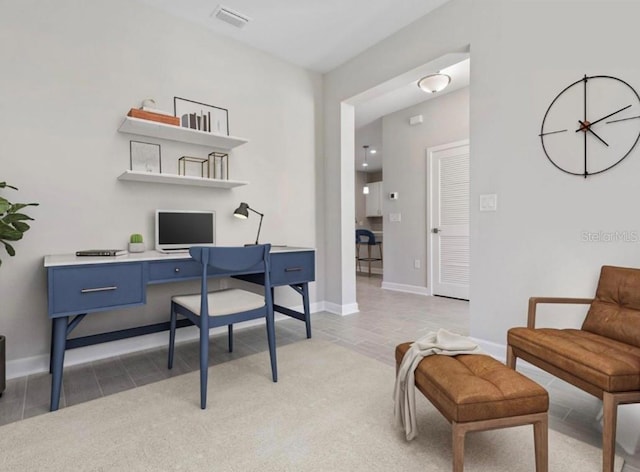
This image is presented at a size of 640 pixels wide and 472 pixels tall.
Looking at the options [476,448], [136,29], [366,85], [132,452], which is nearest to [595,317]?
[476,448]

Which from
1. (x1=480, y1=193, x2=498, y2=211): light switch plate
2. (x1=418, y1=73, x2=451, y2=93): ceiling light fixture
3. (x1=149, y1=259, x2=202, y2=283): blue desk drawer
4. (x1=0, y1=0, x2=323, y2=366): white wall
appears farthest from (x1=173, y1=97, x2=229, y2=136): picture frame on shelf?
(x1=480, y1=193, x2=498, y2=211): light switch plate

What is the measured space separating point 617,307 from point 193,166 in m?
3.05

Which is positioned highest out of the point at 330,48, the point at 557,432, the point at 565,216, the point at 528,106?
the point at 330,48

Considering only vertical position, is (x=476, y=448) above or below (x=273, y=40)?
below

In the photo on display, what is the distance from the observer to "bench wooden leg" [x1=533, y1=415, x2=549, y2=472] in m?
1.15

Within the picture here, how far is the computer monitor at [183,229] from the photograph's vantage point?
2.62 metres

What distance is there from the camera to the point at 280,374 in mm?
2168

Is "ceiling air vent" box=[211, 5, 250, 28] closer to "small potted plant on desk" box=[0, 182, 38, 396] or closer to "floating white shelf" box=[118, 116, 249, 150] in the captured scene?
"floating white shelf" box=[118, 116, 249, 150]

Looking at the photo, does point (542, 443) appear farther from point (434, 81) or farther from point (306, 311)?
point (434, 81)

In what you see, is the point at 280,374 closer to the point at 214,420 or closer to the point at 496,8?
the point at 214,420

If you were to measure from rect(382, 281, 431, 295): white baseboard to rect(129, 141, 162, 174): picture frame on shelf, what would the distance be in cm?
378

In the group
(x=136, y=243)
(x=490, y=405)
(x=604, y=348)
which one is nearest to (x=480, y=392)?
(x=490, y=405)

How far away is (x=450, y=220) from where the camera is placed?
459 centimetres

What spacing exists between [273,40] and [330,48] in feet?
1.89
